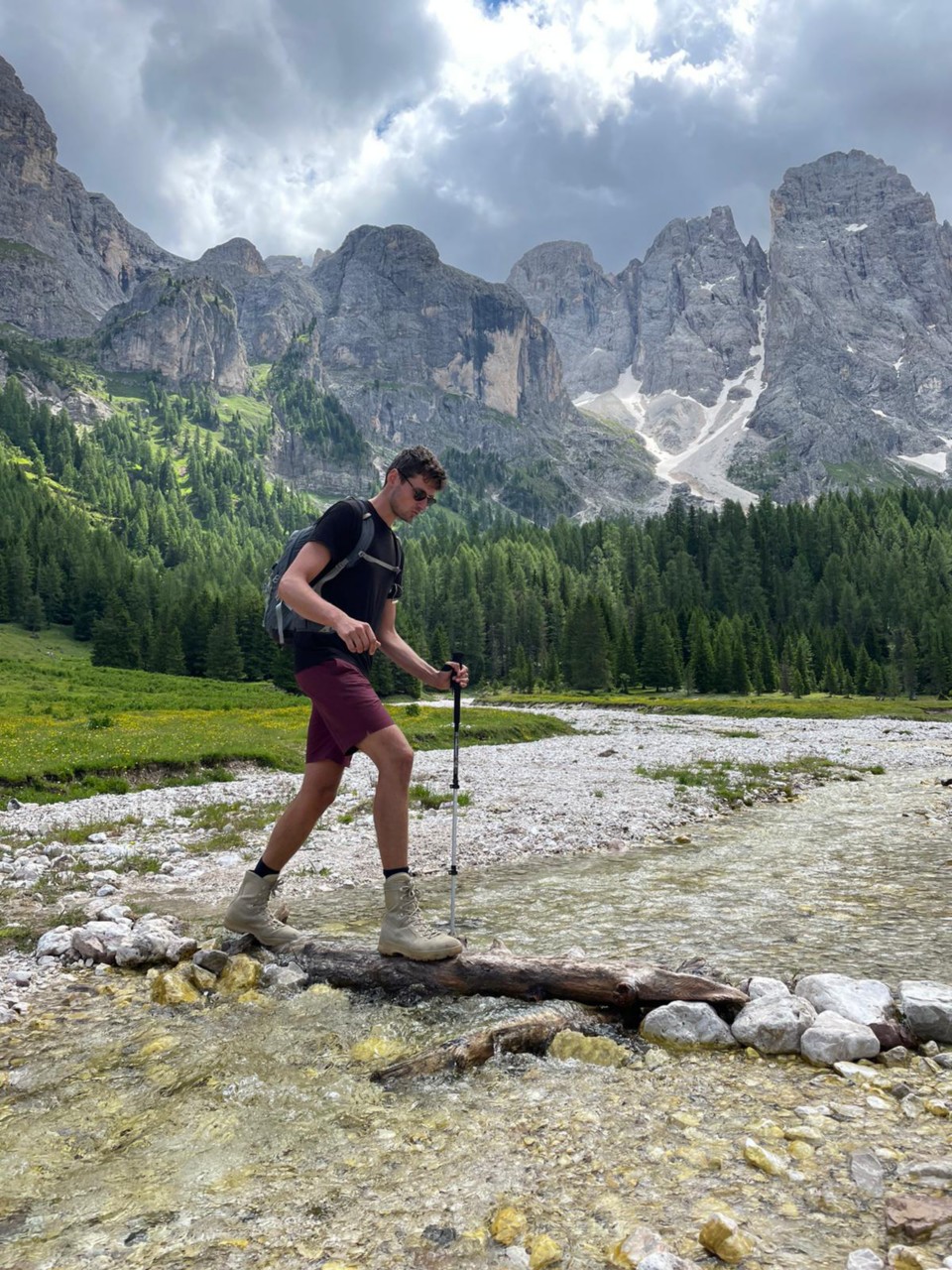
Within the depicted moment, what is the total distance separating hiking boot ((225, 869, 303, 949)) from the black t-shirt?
2400 mm

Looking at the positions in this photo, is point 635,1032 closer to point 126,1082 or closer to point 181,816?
point 126,1082

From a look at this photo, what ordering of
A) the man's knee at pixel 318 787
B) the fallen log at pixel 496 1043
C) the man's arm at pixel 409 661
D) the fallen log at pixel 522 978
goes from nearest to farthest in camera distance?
the fallen log at pixel 496 1043
the fallen log at pixel 522 978
the man's knee at pixel 318 787
the man's arm at pixel 409 661

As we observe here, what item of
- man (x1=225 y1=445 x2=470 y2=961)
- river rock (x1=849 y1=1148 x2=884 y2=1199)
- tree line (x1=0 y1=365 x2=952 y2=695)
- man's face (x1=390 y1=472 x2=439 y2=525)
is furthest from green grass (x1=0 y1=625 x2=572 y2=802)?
tree line (x1=0 y1=365 x2=952 y2=695)

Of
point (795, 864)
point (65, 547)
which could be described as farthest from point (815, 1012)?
point (65, 547)

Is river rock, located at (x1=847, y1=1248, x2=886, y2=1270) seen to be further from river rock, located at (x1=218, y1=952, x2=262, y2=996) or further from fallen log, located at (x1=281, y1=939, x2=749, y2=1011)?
river rock, located at (x1=218, y1=952, x2=262, y2=996)

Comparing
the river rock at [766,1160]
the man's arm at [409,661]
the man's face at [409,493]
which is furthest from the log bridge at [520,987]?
the man's face at [409,493]

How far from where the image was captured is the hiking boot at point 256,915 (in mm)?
7730

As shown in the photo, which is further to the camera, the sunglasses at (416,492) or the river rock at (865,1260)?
the sunglasses at (416,492)

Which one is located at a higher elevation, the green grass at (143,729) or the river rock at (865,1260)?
the river rock at (865,1260)

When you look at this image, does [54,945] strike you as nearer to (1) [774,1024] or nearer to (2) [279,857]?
(2) [279,857]

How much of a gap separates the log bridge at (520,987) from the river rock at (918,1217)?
2584mm

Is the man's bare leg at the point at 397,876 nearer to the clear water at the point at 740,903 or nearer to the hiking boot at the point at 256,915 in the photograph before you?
the hiking boot at the point at 256,915

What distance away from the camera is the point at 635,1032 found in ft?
19.9

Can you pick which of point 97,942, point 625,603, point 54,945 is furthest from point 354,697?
point 625,603
